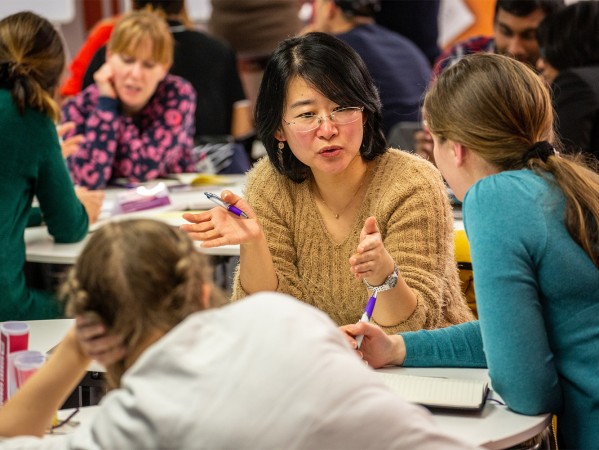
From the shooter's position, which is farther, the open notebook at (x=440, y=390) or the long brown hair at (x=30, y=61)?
the long brown hair at (x=30, y=61)

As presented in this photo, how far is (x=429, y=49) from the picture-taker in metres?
5.68

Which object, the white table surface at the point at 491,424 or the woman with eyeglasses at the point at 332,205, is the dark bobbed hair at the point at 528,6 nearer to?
the woman with eyeglasses at the point at 332,205

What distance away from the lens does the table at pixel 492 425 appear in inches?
71.2

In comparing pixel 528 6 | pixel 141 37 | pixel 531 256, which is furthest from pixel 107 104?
pixel 531 256

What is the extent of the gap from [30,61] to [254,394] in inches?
79.4

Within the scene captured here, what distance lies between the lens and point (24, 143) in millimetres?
2939

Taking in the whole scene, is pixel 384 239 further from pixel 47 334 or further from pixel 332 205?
pixel 47 334

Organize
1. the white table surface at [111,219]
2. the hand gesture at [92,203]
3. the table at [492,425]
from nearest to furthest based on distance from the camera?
the table at [492,425] → the white table surface at [111,219] → the hand gesture at [92,203]

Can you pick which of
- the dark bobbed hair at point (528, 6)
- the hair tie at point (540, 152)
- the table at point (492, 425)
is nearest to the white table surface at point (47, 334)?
the table at point (492, 425)

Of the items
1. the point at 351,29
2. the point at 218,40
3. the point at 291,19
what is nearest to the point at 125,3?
the point at 291,19

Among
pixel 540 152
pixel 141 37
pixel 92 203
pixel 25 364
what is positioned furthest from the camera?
pixel 141 37

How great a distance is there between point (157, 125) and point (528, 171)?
101 inches

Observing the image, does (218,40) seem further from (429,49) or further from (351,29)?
(429,49)

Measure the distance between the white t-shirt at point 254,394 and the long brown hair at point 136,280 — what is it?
66 mm
